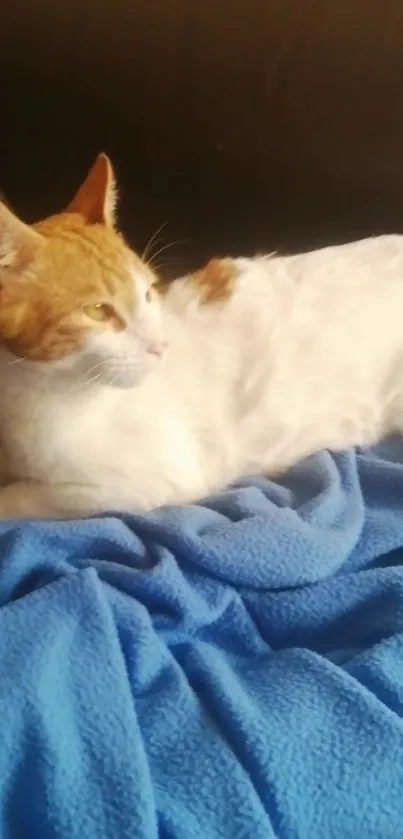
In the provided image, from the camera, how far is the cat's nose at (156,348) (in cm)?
96

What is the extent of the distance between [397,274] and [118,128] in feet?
1.52

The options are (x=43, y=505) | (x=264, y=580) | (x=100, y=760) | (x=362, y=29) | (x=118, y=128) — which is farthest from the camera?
(x=118, y=128)

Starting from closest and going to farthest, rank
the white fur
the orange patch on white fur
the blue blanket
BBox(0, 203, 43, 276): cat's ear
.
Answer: the blue blanket → BBox(0, 203, 43, 276): cat's ear → the white fur → the orange patch on white fur

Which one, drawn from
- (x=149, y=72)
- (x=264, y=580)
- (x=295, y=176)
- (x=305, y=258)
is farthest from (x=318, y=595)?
(x=149, y=72)

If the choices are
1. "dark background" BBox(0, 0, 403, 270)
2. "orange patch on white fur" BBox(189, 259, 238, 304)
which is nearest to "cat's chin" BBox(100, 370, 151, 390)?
"orange patch on white fur" BBox(189, 259, 238, 304)

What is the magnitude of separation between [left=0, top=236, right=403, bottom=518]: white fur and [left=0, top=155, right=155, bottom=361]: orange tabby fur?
0.14 ft

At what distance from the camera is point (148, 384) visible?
1075 mm

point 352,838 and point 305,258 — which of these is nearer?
point 352,838

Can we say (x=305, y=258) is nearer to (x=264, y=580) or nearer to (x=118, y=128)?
(x=118, y=128)

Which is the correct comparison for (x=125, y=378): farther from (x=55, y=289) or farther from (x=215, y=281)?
(x=215, y=281)

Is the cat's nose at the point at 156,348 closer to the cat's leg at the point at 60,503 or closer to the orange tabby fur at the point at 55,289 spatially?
the orange tabby fur at the point at 55,289

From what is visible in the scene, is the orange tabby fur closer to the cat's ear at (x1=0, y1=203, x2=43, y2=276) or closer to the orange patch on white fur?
the cat's ear at (x1=0, y1=203, x2=43, y2=276)

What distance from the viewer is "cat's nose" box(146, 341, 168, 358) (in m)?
0.96

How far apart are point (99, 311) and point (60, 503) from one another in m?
0.23
